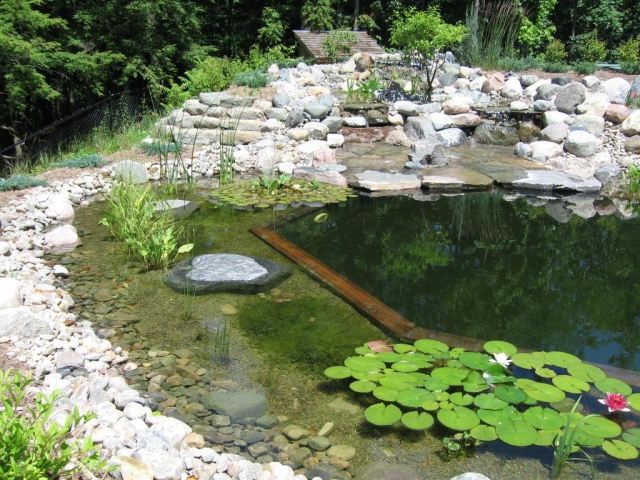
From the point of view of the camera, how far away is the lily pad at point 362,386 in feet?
9.31

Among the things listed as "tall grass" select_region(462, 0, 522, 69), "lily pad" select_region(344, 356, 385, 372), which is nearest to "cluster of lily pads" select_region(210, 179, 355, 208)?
"lily pad" select_region(344, 356, 385, 372)

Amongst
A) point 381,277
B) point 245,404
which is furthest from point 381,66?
point 245,404

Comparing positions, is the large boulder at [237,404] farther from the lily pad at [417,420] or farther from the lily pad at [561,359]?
the lily pad at [561,359]

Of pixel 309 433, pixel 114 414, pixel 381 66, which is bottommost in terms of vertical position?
pixel 309 433

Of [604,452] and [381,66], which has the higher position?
[381,66]

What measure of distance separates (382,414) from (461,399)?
0.38 metres

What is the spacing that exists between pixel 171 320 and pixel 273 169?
3.54 m

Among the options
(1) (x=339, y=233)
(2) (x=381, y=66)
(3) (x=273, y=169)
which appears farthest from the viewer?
(2) (x=381, y=66)

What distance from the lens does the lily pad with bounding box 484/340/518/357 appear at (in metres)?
3.13

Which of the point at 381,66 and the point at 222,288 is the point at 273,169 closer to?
the point at 222,288

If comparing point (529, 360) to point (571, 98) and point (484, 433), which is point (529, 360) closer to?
point (484, 433)

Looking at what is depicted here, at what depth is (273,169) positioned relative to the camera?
693 centimetres

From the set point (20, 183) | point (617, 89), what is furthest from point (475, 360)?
point (617, 89)

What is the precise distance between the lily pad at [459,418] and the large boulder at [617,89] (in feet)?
24.8
